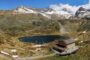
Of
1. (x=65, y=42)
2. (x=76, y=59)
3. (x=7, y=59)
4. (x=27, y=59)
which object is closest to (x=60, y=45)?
(x=65, y=42)

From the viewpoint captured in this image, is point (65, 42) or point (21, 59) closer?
point (21, 59)

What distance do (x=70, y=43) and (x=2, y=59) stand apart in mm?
23662

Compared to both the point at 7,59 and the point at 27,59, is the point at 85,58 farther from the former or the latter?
the point at 27,59

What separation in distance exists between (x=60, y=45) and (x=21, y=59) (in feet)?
58.8

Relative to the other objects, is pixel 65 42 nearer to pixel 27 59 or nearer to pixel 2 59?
pixel 27 59

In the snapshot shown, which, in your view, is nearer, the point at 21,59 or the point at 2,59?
the point at 2,59

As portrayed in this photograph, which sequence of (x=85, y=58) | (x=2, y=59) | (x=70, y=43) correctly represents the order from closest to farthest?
1. (x=85, y=58)
2. (x=2, y=59)
3. (x=70, y=43)

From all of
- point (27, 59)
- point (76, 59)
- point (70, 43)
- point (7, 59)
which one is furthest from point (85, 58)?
point (70, 43)

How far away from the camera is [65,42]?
68.8 metres

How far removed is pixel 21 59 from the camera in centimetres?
5578

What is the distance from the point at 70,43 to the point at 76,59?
39.5 m

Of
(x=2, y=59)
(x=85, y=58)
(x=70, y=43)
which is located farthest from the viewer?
(x=70, y=43)

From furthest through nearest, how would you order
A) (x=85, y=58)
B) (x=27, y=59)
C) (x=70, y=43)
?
(x=70, y=43) → (x=27, y=59) → (x=85, y=58)

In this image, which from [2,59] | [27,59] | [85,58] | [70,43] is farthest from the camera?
[70,43]
